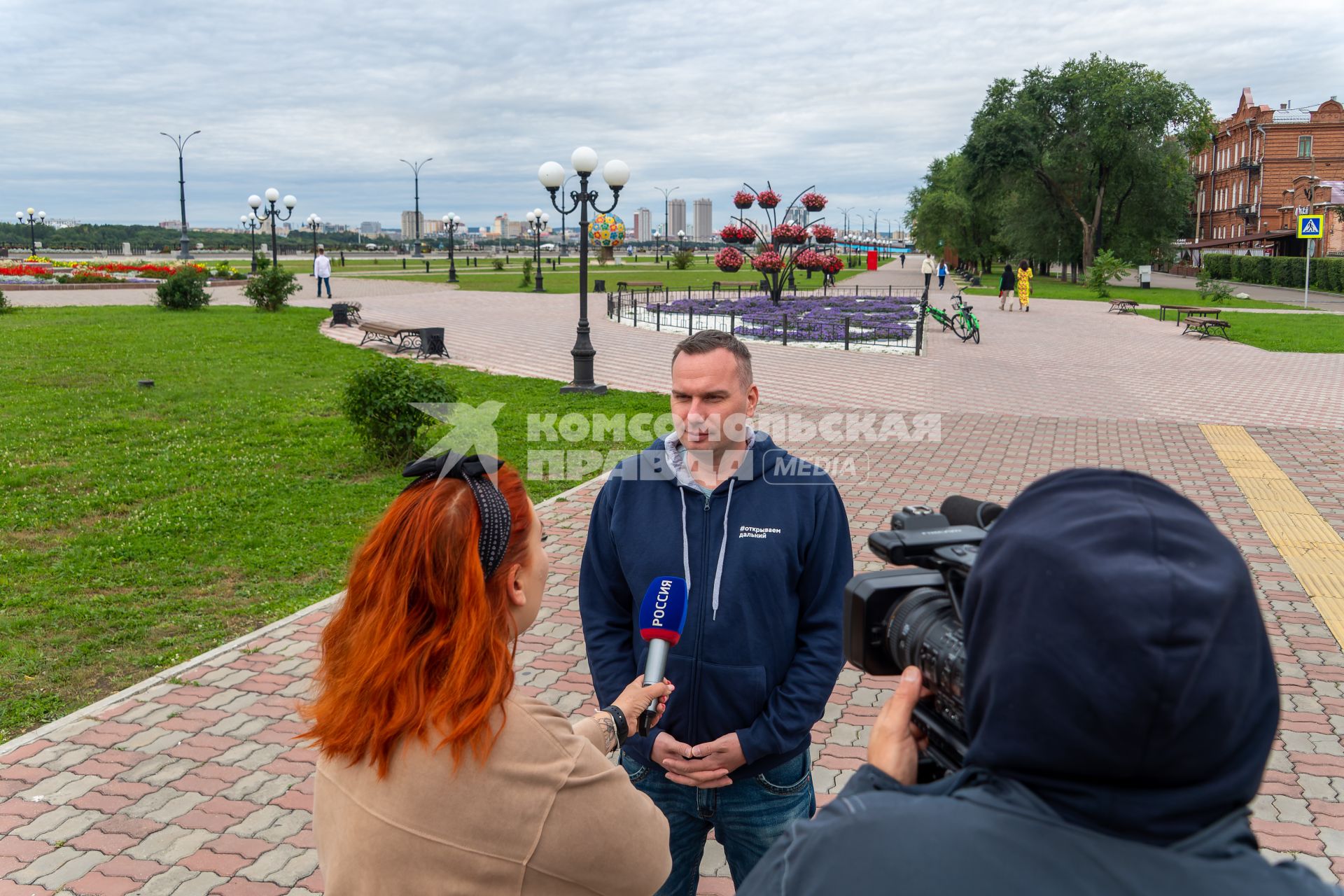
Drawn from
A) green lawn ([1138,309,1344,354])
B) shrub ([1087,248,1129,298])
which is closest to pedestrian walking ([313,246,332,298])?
green lawn ([1138,309,1344,354])

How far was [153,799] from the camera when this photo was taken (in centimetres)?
421

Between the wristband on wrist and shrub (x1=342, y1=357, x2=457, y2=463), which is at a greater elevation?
the wristband on wrist

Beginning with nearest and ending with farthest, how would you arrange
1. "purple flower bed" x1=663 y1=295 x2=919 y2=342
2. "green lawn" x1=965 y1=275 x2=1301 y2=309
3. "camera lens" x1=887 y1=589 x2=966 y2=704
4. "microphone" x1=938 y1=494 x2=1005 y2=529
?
"camera lens" x1=887 y1=589 x2=966 y2=704 → "microphone" x1=938 y1=494 x2=1005 y2=529 → "purple flower bed" x1=663 y1=295 x2=919 y2=342 → "green lawn" x1=965 y1=275 x2=1301 y2=309

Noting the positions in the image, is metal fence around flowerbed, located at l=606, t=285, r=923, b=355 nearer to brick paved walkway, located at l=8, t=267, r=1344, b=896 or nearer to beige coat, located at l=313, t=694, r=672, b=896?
brick paved walkway, located at l=8, t=267, r=1344, b=896

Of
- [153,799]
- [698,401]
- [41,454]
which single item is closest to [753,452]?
[698,401]

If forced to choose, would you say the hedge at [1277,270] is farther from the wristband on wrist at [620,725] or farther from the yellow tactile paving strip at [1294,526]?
the wristband on wrist at [620,725]

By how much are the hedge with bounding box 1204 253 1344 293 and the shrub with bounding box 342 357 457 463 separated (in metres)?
43.1

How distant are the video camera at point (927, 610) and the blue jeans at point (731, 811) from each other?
1.13m

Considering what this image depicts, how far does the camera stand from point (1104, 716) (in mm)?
1042

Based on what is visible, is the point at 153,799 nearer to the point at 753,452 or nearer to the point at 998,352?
the point at 753,452

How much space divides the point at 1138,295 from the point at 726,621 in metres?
45.0

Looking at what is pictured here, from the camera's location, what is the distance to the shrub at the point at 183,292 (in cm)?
2666

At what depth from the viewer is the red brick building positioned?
66000mm

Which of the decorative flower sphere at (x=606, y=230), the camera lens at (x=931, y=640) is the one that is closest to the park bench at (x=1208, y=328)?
the camera lens at (x=931, y=640)
